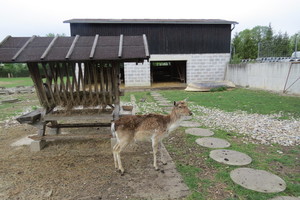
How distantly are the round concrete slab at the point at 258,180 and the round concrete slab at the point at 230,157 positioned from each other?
1.01 feet

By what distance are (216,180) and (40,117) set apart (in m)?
4.94

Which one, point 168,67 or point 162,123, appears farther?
point 168,67

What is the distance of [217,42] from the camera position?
65.9 feet

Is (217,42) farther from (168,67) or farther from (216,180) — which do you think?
(216,180)

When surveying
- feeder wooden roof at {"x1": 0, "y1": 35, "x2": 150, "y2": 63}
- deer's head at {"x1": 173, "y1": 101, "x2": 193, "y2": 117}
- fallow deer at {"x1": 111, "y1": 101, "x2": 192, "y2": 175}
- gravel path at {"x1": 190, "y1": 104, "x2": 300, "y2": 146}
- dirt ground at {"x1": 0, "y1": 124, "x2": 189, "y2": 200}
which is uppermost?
feeder wooden roof at {"x1": 0, "y1": 35, "x2": 150, "y2": 63}

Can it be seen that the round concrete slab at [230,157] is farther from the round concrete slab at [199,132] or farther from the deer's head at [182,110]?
the deer's head at [182,110]

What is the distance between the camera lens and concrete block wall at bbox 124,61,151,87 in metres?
19.6

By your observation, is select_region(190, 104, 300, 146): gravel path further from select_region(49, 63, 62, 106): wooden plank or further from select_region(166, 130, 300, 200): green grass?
select_region(49, 63, 62, 106): wooden plank

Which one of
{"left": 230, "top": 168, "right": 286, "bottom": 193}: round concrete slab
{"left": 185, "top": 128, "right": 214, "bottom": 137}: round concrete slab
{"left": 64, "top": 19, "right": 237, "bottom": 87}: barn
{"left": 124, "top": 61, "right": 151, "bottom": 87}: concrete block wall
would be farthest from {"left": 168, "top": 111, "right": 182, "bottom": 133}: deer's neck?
{"left": 124, "top": 61, "right": 151, "bottom": 87}: concrete block wall

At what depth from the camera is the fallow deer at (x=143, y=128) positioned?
4160mm

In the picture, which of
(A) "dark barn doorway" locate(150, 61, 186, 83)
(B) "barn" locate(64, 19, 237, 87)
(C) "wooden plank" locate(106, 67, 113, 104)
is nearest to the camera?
(C) "wooden plank" locate(106, 67, 113, 104)

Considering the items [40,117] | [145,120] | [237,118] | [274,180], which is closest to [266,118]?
[237,118]

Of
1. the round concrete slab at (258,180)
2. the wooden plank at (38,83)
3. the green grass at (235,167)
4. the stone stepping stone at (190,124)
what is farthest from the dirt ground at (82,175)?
the stone stepping stone at (190,124)

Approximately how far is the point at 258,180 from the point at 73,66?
16.9 feet
